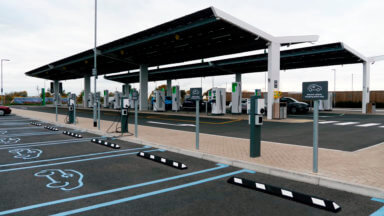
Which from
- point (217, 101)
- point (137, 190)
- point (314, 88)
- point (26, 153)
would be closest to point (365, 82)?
point (217, 101)

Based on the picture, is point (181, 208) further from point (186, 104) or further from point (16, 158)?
point (186, 104)

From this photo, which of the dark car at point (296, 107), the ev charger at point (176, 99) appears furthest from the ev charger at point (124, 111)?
the ev charger at point (176, 99)

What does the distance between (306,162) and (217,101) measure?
1816 cm

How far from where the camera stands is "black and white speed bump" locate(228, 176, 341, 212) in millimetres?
3771

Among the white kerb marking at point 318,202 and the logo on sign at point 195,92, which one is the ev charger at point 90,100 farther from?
the white kerb marking at point 318,202

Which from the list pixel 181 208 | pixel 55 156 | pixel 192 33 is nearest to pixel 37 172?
pixel 55 156

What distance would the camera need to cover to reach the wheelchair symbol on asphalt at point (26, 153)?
280 inches

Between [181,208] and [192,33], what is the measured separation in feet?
55.9

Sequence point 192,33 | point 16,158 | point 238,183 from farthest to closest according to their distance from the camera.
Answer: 1. point 192,33
2. point 16,158
3. point 238,183

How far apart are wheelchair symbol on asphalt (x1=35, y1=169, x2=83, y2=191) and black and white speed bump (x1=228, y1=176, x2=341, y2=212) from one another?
282cm

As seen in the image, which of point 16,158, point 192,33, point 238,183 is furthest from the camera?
point 192,33

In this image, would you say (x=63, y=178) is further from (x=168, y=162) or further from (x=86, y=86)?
(x=86, y=86)

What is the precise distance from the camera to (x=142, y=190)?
176 inches

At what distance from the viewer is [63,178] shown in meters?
5.14
